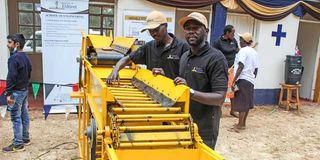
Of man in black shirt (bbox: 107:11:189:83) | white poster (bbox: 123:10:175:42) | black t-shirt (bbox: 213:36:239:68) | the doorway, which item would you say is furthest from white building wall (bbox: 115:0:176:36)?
the doorway

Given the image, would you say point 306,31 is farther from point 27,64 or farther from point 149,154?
point 149,154

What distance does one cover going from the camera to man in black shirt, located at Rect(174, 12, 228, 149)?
223cm

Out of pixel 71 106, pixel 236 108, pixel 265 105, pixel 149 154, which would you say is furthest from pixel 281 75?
pixel 149 154

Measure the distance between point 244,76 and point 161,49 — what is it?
9.73 ft

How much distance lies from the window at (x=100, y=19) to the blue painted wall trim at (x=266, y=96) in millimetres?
4060

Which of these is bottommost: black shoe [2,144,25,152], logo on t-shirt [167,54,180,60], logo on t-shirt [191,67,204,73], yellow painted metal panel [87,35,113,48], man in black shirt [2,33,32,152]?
black shoe [2,144,25,152]

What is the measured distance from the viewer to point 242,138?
5266 millimetres

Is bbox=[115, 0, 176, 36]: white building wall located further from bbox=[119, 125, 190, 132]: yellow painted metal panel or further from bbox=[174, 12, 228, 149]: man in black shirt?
bbox=[119, 125, 190, 132]: yellow painted metal panel

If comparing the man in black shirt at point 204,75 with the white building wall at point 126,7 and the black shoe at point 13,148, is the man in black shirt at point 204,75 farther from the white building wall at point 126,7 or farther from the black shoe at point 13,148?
the white building wall at point 126,7

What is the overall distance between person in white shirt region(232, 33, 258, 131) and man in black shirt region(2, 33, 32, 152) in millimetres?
3432

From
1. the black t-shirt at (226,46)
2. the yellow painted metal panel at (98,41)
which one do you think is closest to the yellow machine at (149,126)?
the yellow painted metal panel at (98,41)

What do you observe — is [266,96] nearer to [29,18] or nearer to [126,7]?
[126,7]

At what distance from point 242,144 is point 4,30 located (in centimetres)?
456

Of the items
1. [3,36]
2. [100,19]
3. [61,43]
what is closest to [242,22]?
[100,19]
